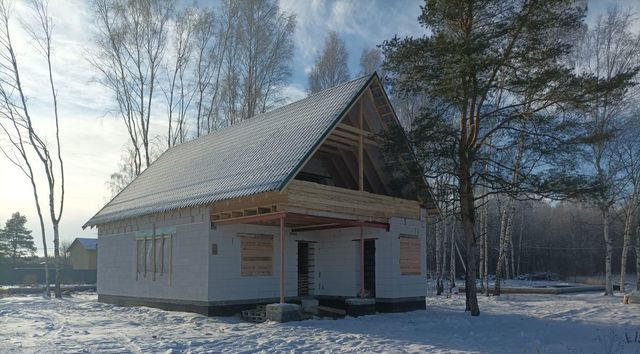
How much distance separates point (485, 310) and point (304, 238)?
20.9 feet

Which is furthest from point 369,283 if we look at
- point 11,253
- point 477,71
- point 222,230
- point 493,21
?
point 11,253

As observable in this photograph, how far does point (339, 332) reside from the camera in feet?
39.8

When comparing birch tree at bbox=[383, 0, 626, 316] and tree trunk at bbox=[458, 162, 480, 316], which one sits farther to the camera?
tree trunk at bbox=[458, 162, 480, 316]

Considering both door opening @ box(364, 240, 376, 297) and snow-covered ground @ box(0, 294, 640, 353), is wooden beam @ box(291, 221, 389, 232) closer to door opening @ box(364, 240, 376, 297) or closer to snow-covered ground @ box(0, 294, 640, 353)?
door opening @ box(364, 240, 376, 297)

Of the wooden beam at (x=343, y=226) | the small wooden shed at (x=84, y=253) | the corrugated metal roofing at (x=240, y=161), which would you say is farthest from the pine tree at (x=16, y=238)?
the wooden beam at (x=343, y=226)

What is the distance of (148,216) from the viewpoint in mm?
18875

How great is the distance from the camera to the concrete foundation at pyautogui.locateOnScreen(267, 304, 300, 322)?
13.6 metres

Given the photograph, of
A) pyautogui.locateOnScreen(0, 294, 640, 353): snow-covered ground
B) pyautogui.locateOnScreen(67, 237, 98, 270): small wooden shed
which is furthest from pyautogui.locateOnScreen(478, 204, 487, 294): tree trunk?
pyautogui.locateOnScreen(67, 237, 98, 270): small wooden shed

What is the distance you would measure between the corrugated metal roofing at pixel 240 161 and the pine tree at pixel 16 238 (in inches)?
1352

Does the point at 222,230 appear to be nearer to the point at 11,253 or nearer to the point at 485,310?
the point at 485,310

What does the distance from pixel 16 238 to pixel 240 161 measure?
4380cm

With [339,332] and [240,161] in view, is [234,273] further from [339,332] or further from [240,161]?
[339,332]

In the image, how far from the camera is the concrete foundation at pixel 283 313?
1357 centimetres

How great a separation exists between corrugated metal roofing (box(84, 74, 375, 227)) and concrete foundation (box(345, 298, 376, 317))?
4.50 metres
